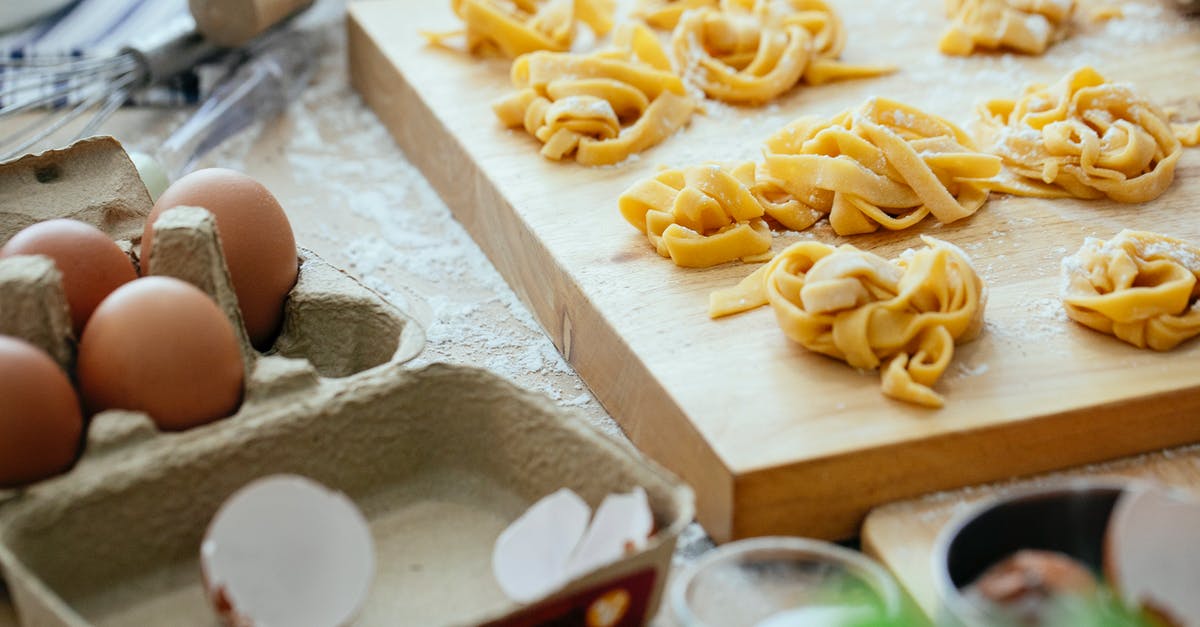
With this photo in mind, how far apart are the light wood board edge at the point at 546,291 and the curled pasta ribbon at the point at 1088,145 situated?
1.81ft

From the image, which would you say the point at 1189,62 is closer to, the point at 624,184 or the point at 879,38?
the point at 879,38

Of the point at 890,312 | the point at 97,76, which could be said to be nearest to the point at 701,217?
the point at 890,312

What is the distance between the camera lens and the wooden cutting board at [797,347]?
1118 millimetres

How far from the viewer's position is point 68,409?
966mm

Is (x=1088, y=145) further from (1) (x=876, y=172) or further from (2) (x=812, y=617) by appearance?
(2) (x=812, y=617)

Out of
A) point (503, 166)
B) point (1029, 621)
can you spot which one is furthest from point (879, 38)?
point (1029, 621)

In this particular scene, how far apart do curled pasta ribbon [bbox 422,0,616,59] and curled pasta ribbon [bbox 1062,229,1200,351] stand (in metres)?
0.93

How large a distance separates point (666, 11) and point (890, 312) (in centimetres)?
97

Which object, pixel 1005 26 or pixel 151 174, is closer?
pixel 151 174

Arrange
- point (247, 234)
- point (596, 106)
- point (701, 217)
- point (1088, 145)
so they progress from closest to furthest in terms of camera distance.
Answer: point (247, 234) < point (701, 217) < point (1088, 145) < point (596, 106)

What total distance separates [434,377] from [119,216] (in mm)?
433

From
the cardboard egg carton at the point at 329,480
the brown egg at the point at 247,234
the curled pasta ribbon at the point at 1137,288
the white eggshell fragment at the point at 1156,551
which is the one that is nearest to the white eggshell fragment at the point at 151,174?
the brown egg at the point at 247,234

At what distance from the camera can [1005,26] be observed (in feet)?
6.28

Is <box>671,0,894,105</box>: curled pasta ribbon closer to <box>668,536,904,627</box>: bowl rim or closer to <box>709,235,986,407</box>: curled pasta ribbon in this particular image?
<box>709,235,986,407</box>: curled pasta ribbon
